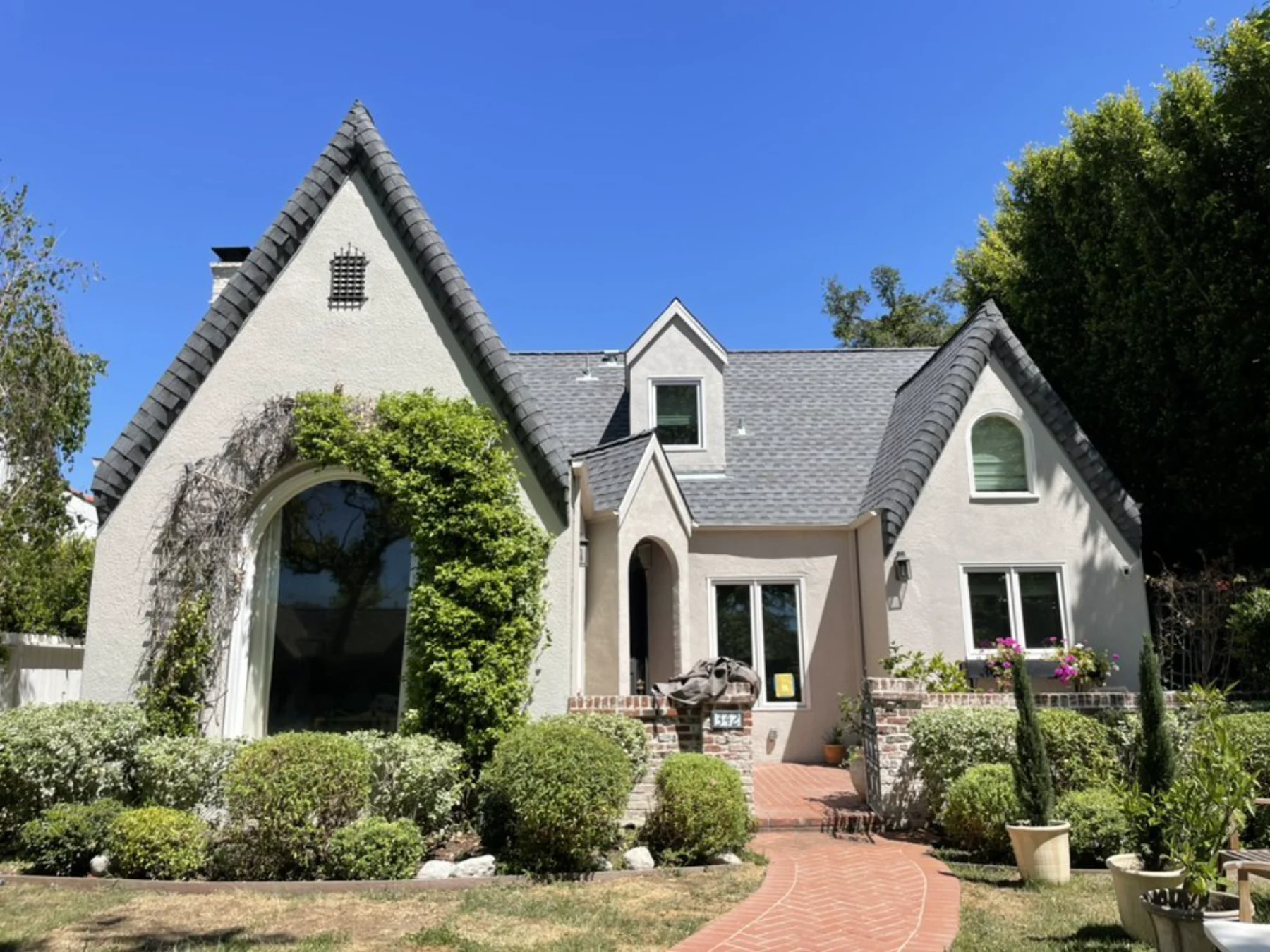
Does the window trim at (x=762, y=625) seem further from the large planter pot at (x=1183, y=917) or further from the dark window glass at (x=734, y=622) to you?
the large planter pot at (x=1183, y=917)

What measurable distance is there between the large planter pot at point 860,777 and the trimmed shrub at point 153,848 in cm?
896

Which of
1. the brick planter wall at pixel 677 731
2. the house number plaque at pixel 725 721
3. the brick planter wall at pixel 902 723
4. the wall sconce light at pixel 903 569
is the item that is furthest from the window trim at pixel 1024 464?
the house number plaque at pixel 725 721

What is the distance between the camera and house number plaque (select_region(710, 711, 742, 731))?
1102 centimetres

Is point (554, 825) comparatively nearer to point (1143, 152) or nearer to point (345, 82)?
point (345, 82)

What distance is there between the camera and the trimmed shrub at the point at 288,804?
8.81 m

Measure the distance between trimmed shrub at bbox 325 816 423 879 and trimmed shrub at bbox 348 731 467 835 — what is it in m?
0.63

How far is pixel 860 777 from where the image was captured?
41.2ft

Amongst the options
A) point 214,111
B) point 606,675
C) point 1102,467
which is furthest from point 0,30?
point 1102,467

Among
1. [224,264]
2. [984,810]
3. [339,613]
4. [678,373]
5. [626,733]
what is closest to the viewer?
[984,810]

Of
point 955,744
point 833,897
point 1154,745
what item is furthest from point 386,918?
point 955,744

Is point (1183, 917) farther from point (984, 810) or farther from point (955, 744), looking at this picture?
point (955, 744)

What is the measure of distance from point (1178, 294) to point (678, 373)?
1064cm

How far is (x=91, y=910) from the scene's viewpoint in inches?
304

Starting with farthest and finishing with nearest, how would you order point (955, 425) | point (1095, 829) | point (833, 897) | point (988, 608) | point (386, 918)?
point (955, 425) < point (988, 608) < point (1095, 829) < point (833, 897) < point (386, 918)
